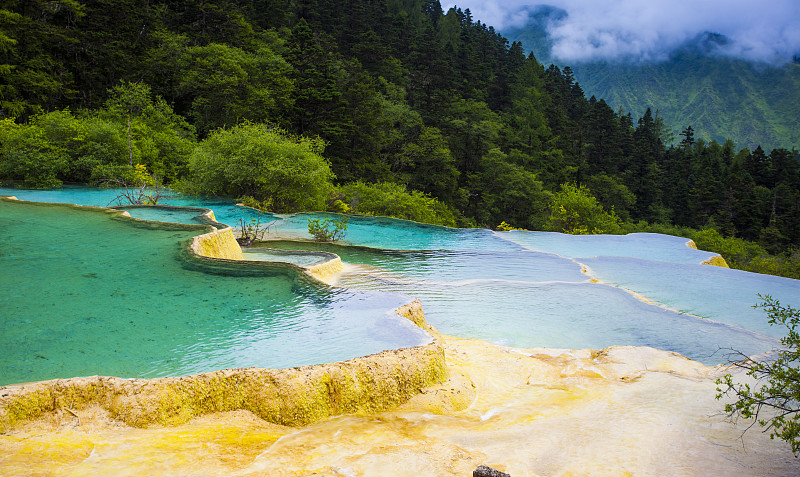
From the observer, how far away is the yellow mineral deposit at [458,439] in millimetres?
2949

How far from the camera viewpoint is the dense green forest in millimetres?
16797

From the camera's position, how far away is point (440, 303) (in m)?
7.35

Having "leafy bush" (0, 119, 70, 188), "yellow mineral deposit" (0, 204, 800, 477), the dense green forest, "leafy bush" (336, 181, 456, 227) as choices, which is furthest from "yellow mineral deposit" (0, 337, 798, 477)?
"leafy bush" (0, 119, 70, 188)

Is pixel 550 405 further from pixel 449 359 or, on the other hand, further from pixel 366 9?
pixel 366 9

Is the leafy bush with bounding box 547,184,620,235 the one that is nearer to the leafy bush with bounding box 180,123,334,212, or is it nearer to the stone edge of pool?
the leafy bush with bounding box 180,123,334,212

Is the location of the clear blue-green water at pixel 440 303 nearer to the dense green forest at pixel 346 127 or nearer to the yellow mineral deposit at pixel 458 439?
the yellow mineral deposit at pixel 458 439

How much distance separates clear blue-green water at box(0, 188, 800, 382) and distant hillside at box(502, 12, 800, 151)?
80.1 m

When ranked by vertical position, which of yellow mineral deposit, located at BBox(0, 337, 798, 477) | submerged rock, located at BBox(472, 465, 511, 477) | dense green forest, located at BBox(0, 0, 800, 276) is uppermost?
dense green forest, located at BBox(0, 0, 800, 276)

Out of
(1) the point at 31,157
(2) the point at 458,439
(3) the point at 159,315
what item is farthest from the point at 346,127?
(2) the point at 458,439

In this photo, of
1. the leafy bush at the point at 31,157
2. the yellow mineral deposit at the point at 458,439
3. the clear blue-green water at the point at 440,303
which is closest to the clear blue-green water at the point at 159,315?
the clear blue-green water at the point at 440,303

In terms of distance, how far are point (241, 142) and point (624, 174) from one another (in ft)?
135

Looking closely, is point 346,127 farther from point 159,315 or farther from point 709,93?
point 709,93

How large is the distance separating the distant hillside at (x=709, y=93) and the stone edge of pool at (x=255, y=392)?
8704 centimetres

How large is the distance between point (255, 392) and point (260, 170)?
12.2 meters
